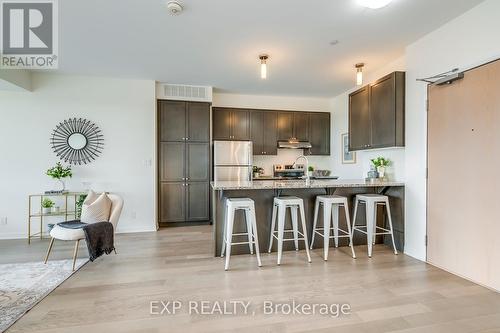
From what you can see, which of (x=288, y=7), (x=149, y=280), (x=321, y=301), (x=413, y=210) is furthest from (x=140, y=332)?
(x=413, y=210)

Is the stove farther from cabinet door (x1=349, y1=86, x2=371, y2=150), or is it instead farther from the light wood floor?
the light wood floor

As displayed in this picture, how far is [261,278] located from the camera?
2541 millimetres

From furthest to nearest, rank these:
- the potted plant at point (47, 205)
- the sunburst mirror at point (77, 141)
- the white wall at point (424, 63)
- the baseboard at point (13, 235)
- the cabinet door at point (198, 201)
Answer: the cabinet door at point (198, 201) → the sunburst mirror at point (77, 141) → the baseboard at point (13, 235) → the potted plant at point (47, 205) → the white wall at point (424, 63)

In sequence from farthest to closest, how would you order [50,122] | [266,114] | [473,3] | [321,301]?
[266,114], [50,122], [473,3], [321,301]

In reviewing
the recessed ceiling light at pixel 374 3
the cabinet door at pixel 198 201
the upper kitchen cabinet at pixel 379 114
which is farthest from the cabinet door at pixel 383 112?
the cabinet door at pixel 198 201

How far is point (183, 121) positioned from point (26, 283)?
10.4 ft

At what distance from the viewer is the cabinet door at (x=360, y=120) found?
3.70 meters

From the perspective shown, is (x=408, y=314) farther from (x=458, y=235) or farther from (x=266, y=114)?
(x=266, y=114)

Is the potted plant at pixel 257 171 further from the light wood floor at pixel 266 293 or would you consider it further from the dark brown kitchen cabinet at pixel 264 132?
the light wood floor at pixel 266 293

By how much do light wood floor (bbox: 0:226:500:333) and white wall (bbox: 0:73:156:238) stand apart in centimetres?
116

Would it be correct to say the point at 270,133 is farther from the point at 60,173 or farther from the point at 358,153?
the point at 60,173

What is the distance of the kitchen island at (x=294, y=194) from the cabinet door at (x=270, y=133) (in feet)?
7.16

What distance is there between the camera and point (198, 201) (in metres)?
4.80

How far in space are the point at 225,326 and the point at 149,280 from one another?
1.10m
